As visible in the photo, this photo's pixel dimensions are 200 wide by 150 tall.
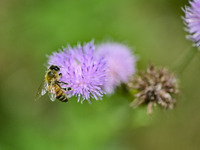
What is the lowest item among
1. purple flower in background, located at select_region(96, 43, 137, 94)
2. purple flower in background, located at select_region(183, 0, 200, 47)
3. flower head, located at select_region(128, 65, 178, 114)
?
flower head, located at select_region(128, 65, 178, 114)

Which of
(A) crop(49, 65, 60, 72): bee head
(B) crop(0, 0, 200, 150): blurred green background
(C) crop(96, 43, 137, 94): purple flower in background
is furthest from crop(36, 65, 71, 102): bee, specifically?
(B) crop(0, 0, 200, 150): blurred green background

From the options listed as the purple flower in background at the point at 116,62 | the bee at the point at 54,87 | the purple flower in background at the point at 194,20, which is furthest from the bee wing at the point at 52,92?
the purple flower in background at the point at 194,20

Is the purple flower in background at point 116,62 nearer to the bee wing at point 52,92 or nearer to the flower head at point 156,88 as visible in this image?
the flower head at point 156,88

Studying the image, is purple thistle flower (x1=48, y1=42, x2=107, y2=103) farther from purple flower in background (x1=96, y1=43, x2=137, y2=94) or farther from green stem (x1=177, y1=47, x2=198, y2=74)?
green stem (x1=177, y1=47, x2=198, y2=74)

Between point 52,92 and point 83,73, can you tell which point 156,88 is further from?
point 52,92

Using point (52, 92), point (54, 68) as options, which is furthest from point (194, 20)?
point (52, 92)
